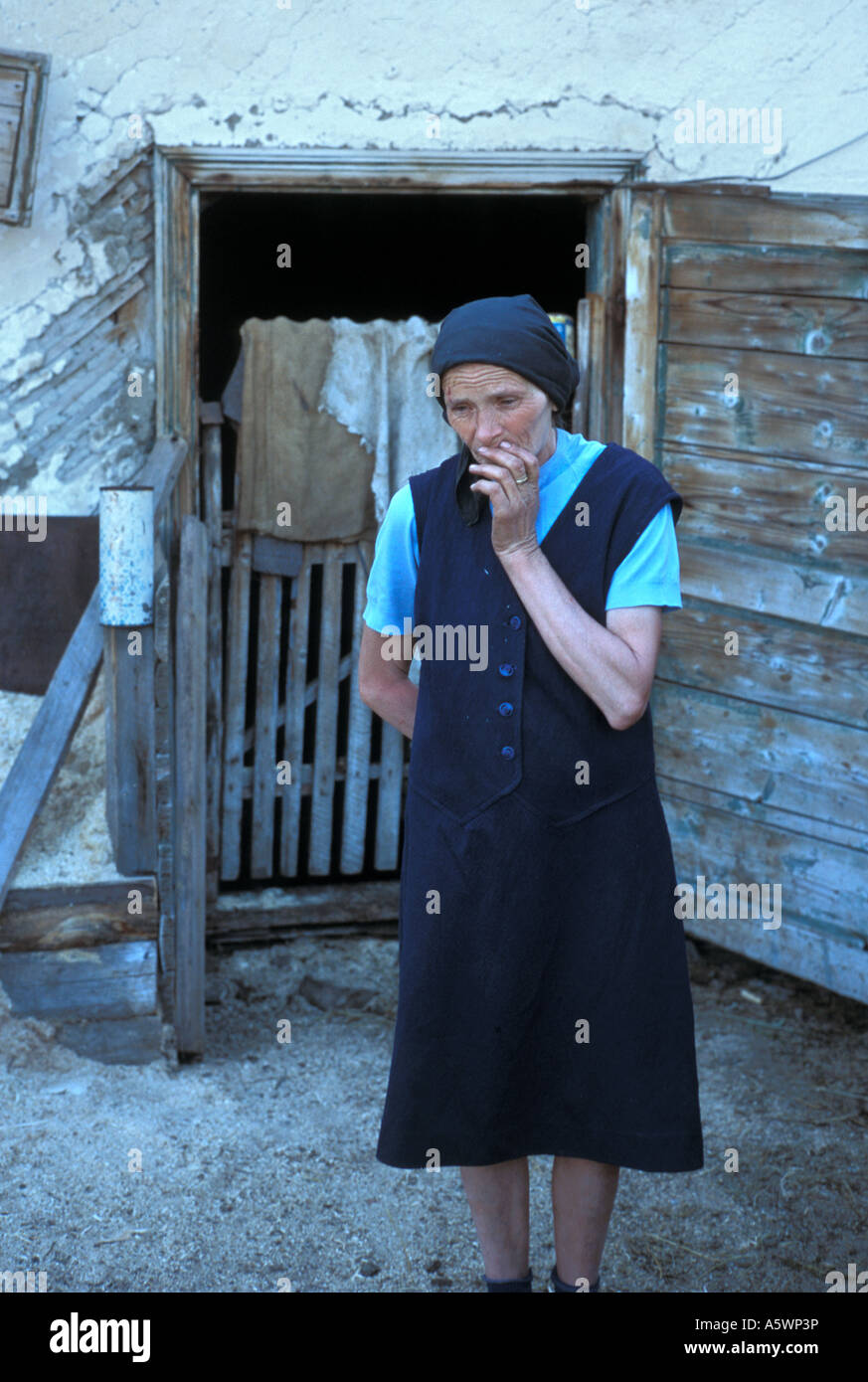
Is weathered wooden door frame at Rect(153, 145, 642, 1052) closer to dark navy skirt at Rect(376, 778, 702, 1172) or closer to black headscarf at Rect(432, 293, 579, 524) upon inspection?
dark navy skirt at Rect(376, 778, 702, 1172)

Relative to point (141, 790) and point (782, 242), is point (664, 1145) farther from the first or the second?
point (782, 242)

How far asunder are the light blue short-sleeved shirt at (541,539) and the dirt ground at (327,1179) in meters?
1.63

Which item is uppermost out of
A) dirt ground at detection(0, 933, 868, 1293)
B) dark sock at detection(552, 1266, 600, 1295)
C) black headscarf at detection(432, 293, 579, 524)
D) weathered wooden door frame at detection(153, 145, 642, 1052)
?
weathered wooden door frame at detection(153, 145, 642, 1052)

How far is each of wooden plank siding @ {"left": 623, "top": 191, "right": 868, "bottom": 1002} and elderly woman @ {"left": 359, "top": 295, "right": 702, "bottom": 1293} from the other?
1.94m

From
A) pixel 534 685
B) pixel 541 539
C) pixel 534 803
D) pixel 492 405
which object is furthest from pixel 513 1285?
pixel 492 405

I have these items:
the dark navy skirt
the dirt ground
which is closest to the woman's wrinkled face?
the dark navy skirt

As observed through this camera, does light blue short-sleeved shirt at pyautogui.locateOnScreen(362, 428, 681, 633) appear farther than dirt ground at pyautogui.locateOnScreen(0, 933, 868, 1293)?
No

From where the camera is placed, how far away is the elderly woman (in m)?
2.14

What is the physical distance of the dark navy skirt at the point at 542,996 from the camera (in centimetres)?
223

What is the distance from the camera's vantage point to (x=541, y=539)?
221 centimetres

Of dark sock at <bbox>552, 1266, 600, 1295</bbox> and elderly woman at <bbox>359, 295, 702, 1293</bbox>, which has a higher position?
elderly woman at <bbox>359, 295, 702, 1293</bbox>

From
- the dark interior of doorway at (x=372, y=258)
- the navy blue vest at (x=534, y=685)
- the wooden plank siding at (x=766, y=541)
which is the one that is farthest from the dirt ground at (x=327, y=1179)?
the dark interior of doorway at (x=372, y=258)

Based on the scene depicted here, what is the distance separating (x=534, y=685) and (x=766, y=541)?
2174mm

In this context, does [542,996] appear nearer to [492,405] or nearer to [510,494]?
[510,494]
